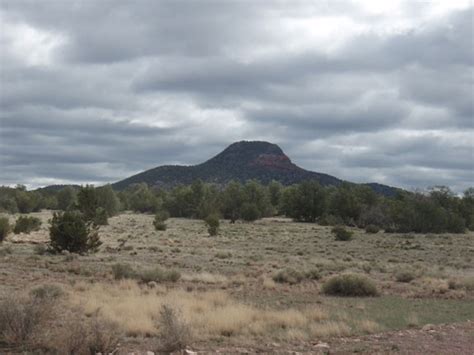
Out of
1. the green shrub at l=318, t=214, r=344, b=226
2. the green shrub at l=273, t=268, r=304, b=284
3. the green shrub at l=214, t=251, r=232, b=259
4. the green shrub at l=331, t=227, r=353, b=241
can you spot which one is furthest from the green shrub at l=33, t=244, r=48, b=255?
the green shrub at l=318, t=214, r=344, b=226

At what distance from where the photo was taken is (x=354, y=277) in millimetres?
22797

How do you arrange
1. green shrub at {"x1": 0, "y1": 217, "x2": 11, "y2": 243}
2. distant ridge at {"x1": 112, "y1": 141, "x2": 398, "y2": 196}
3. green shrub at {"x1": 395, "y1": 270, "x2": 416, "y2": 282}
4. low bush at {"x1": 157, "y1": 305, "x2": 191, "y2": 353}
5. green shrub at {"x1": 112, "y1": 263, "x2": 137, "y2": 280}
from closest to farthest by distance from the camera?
low bush at {"x1": 157, "y1": 305, "x2": 191, "y2": 353} → green shrub at {"x1": 112, "y1": 263, "x2": 137, "y2": 280} → green shrub at {"x1": 395, "y1": 270, "x2": 416, "y2": 282} → green shrub at {"x1": 0, "y1": 217, "x2": 11, "y2": 243} → distant ridge at {"x1": 112, "y1": 141, "x2": 398, "y2": 196}

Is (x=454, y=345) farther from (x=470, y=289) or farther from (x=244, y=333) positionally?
(x=470, y=289)

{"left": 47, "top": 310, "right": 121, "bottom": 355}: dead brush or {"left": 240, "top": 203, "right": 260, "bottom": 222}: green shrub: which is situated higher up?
{"left": 240, "top": 203, "right": 260, "bottom": 222}: green shrub

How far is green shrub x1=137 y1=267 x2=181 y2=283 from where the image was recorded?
24219 mm

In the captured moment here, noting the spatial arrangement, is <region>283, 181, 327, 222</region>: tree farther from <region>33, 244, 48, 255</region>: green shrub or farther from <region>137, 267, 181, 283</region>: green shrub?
<region>137, 267, 181, 283</region>: green shrub

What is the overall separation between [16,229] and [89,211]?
25.8 feet

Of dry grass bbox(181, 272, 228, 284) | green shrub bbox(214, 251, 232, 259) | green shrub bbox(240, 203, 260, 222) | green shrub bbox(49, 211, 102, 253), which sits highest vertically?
green shrub bbox(240, 203, 260, 222)

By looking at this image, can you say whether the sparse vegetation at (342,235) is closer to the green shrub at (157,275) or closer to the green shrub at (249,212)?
the green shrub at (157,275)

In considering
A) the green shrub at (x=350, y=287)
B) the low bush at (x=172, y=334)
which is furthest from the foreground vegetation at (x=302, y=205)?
the low bush at (x=172, y=334)

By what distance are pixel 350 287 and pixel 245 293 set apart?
3.99 metres

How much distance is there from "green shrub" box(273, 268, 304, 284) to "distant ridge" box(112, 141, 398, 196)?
442 ft

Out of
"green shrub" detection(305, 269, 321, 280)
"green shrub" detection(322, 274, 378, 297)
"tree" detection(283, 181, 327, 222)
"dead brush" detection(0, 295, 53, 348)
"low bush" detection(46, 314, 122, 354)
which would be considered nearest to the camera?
"low bush" detection(46, 314, 122, 354)

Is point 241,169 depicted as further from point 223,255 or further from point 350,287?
point 350,287
